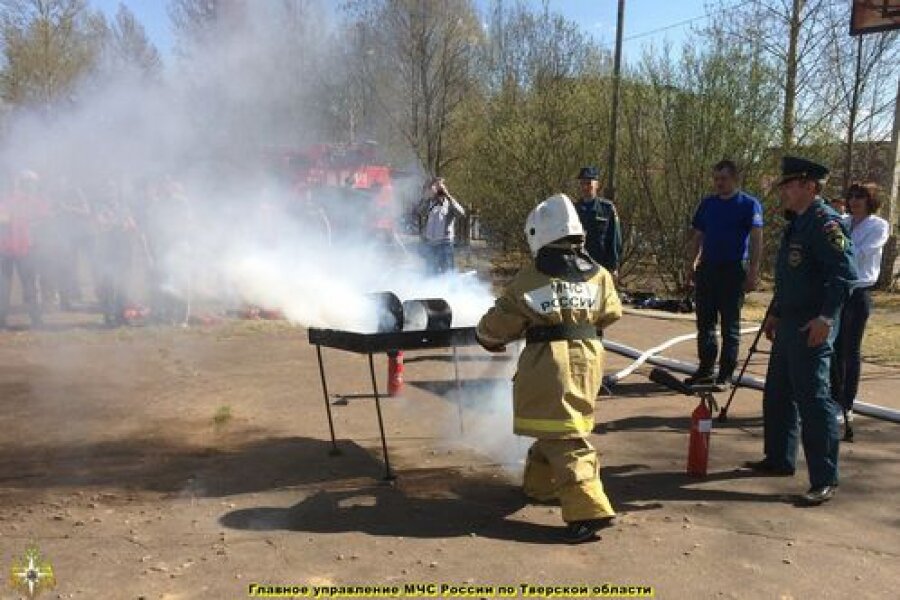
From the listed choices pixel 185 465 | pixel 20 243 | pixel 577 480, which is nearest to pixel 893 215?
pixel 577 480

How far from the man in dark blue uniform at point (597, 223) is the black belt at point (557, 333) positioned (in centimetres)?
354

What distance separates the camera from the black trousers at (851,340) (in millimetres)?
5672

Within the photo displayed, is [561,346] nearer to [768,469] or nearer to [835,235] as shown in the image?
[835,235]

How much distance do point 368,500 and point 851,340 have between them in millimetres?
3866

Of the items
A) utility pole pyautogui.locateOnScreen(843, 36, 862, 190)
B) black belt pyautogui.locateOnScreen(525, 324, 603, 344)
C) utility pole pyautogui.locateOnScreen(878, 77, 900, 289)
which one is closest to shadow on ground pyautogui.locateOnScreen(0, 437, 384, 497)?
black belt pyautogui.locateOnScreen(525, 324, 603, 344)

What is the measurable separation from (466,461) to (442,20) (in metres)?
20.3

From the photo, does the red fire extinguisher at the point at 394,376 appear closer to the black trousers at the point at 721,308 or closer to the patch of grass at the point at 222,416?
the patch of grass at the point at 222,416

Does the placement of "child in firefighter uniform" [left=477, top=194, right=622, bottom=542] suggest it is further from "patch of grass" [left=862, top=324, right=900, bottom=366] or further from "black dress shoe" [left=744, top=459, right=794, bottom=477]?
"patch of grass" [left=862, top=324, right=900, bottom=366]

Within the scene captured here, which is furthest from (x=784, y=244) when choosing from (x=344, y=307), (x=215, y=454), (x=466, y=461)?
(x=215, y=454)

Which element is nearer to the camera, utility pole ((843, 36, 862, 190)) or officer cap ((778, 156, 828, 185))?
officer cap ((778, 156, 828, 185))

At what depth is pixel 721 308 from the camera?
21.9 feet

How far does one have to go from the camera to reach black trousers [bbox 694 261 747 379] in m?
6.60

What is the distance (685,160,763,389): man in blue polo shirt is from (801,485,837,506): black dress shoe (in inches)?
91.6

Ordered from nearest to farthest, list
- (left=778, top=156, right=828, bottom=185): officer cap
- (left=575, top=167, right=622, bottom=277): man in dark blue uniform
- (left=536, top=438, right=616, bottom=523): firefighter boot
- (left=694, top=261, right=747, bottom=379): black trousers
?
(left=536, top=438, right=616, bottom=523): firefighter boot
(left=778, top=156, right=828, bottom=185): officer cap
(left=694, top=261, right=747, bottom=379): black trousers
(left=575, top=167, right=622, bottom=277): man in dark blue uniform
